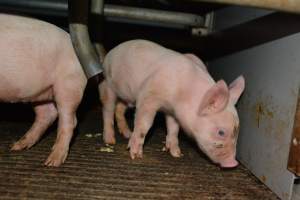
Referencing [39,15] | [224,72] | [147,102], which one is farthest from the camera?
[39,15]

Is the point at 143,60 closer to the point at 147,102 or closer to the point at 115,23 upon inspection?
the point at 147,102

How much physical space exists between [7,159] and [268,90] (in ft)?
6.08

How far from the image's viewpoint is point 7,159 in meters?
2.75

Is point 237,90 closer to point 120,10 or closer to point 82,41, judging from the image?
point 82,41

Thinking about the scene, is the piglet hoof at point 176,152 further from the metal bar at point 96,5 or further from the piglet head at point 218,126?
the metal bar at point 96,5

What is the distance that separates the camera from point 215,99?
2.82 meters

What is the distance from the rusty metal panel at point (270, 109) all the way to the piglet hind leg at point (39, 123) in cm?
155

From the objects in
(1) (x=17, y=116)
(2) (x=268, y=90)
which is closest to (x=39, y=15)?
(1) (x=17, y=116)

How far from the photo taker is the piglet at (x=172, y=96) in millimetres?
2883

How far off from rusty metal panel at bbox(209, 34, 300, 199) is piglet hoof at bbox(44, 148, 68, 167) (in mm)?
1376

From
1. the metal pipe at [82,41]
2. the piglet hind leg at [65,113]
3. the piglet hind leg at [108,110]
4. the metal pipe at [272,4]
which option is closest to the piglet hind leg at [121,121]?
the piglet hind leg at [108,110]

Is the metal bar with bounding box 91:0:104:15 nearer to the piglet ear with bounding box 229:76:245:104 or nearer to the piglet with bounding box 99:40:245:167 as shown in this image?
the piglet with bounding box 99:40:245:167

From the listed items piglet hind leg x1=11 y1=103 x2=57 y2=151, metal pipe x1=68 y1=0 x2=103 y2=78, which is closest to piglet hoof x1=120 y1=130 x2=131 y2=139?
piglet hind leg x1=11 y1=103 x2=57 y2=151

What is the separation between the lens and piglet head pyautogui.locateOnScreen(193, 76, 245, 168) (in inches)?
111
